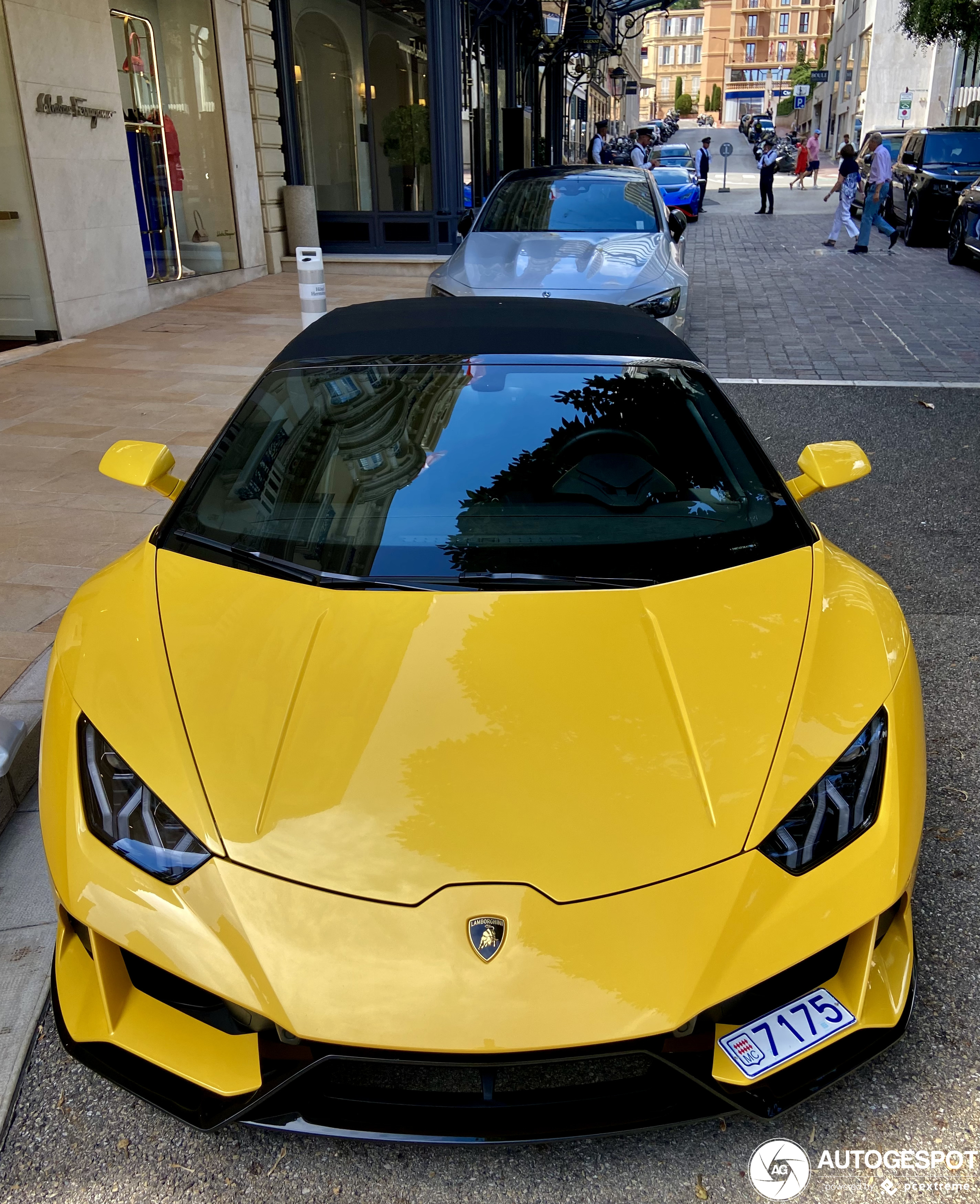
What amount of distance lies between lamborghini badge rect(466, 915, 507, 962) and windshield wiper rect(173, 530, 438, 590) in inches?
35.6

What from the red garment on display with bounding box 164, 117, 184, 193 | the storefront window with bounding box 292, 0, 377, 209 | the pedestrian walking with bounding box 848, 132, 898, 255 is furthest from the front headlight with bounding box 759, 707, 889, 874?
the pedestrian walking with bounding box 848, 132, 898, 255

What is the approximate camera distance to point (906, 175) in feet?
65.3

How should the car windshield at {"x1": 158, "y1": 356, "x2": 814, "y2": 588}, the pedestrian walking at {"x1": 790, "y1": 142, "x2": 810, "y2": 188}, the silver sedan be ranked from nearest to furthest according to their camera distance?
the car windshield at {"x1": 158, "y1": 356, "x2": 814, "y2": 588}
the silver sedan
the pedestrian walking at {"x1": 790, "y1": 142, "x2": 810, "y2": 188}

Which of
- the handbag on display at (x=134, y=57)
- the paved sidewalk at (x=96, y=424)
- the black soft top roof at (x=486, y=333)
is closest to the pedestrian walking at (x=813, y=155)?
the paved sidewalk at (x=96, y=424)

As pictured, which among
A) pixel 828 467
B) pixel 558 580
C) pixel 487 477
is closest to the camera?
pixel 558 580

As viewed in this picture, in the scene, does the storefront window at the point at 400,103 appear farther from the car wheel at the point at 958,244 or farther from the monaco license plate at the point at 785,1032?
the monaco license plate at the point at 785,1032

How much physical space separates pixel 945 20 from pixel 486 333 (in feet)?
107

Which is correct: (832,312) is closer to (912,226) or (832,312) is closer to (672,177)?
(912,226)

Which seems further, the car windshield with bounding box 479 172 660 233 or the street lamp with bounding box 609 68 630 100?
the street lamp with bounding box 609 68 630 100

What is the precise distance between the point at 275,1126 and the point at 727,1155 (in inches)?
34.8

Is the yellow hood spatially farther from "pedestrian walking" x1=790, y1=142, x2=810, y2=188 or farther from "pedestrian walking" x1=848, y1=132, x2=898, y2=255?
"pedestrian walking" x1=790, y1=142, x2=810, y2=188

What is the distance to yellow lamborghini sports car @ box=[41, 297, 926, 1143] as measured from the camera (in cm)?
170

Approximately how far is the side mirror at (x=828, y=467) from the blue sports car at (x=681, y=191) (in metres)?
21.8

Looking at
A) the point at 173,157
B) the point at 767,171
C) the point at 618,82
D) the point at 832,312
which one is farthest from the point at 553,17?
the point at 618,82
